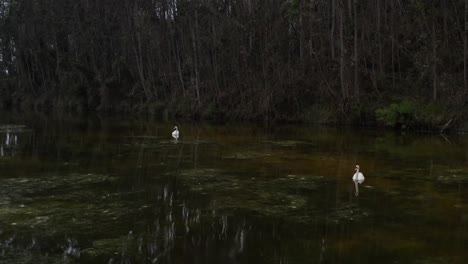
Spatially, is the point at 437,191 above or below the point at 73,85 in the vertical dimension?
below

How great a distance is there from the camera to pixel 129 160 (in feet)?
64.1

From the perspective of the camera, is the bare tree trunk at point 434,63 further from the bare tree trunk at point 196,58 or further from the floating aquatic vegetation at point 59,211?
the floating aquatic vegetation at point 59,211

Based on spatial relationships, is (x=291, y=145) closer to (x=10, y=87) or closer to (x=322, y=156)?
(x=322, y=156)

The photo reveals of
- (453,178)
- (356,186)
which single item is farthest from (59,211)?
(453,178)

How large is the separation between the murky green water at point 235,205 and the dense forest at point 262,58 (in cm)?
1074

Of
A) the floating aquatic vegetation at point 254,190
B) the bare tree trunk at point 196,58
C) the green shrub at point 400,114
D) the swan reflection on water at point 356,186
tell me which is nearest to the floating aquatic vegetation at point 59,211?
the floating aquatic vegetation at point 254,190

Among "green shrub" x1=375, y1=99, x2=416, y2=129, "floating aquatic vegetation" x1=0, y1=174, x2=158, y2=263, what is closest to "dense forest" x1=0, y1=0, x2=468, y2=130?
"green shrub" x1=375, y1=99, x2=416, y2=129

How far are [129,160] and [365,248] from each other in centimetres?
1231

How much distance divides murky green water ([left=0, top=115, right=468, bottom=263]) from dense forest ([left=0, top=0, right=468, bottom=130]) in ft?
35.2

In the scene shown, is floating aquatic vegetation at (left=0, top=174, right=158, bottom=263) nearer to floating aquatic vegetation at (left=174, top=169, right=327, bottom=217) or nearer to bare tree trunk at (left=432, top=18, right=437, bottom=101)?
floating aquatic vegetation at (left=174, top=169, right=327, bottom=217)

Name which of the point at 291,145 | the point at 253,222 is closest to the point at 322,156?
the point at 291,145

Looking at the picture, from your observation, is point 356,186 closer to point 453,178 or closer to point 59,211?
point 453,178

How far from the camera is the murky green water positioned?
885 centimetres

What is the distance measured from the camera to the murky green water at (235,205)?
885 cm
